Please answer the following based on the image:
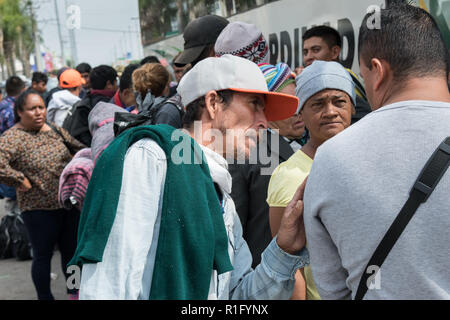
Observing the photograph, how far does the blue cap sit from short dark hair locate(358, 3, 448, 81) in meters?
1.02

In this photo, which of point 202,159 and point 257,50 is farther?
point 257,50

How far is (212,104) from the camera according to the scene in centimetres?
204

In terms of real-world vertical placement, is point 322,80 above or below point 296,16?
below

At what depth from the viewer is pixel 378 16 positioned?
1740mm

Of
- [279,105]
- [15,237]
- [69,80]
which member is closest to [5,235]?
[15,237]

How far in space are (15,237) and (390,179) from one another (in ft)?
22.4

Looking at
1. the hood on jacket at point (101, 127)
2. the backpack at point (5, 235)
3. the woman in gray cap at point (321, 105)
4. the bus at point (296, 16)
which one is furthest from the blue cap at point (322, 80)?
the backpack at point (5, 235)

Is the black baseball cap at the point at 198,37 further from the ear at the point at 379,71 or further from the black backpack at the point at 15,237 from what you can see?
the black backpack at the point at 15,237

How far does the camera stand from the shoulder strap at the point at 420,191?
1438mm

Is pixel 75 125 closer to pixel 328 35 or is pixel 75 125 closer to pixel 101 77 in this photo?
pixel 101 77

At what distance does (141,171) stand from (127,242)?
0.71 feet

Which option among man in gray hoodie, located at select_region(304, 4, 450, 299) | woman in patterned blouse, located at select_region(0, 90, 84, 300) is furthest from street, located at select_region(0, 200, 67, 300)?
man in gray hoodie, located at select_region(304, 4, 450, 299)
